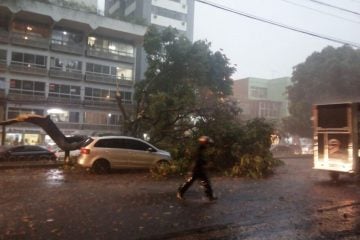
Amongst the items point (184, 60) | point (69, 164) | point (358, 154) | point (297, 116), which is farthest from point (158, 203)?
point (297, 116)

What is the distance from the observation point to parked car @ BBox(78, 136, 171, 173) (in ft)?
54.3

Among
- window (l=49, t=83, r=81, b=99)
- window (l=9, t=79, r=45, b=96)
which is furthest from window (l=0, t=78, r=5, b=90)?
window (l=49, t=83, r=81, b=99)

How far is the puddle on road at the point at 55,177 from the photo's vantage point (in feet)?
46.7

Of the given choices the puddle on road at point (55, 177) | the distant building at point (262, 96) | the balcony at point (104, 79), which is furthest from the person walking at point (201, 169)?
the distant building at point (262, 96)

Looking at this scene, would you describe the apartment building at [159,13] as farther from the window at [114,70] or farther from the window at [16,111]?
the window at [16,111]

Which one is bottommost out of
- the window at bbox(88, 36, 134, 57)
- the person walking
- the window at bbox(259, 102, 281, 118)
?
the person walking

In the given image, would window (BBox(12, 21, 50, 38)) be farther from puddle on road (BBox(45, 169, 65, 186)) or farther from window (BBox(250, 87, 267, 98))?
window (BBox(250, 87, 267, 98))

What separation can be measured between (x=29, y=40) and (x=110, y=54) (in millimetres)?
10574

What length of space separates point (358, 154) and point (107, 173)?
10.8 m

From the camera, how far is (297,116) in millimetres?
43031

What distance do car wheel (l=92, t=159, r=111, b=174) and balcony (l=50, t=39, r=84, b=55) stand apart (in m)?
33.7

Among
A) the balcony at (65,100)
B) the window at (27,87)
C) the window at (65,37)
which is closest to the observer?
the window at (27,87)

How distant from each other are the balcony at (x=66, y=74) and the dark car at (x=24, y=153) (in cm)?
2284

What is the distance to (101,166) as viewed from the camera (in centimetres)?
1695
